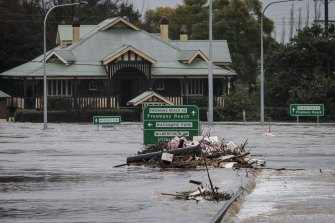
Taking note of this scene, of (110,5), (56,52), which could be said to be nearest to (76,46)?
(56,52)

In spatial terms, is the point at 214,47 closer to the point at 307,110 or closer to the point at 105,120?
the point at 307,110

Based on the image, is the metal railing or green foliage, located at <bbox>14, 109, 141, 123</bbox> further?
the metal railing

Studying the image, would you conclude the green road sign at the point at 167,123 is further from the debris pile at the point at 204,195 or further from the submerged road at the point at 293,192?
the debris pile at the point at 204,195

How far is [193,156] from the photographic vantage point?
A: 27.9 meters

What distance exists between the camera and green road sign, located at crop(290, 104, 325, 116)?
256ft

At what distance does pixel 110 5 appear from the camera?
13150 centimetres

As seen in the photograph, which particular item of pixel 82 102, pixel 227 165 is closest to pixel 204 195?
pixel 227 165

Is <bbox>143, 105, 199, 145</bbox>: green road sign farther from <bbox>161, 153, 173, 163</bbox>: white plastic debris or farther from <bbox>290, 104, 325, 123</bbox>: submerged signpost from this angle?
<bbox>290, 104, 325, 123</bbox>: submerged signpost

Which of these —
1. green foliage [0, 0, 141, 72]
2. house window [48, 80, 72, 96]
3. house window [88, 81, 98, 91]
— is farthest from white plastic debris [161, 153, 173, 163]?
green foliage [0, 0, 141, 72]

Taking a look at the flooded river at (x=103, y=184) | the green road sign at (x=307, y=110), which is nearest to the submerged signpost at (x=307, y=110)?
the green road sign at (x=307, y=110)

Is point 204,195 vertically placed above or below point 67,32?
below

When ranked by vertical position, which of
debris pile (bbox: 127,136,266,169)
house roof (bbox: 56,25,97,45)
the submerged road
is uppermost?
house roof (bbox: 56,25,97,45)

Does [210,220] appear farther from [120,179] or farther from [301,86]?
[301,86]

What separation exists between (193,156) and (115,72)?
6560cm
